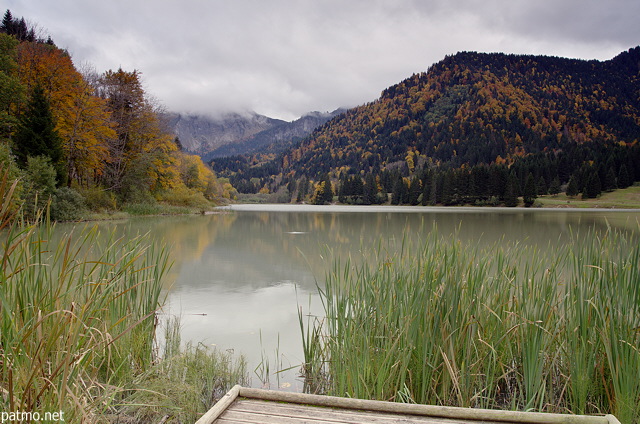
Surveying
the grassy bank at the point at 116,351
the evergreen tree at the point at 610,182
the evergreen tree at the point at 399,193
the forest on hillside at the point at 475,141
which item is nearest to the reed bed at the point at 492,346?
the grassy bank at the point at 116,351

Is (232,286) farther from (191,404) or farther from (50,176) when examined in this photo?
(50,176)

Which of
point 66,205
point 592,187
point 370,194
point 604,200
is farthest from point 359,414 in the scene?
point 370,194

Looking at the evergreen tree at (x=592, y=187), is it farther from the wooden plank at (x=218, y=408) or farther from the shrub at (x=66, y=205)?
the wooden plank at (x=218, y=408)

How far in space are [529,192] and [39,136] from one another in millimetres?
57710

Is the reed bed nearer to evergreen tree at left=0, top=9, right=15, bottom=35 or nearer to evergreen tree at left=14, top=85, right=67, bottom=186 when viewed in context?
evergreen tree at left=14, top=85, right=67, bottom=186

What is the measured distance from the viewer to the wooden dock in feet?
5.62

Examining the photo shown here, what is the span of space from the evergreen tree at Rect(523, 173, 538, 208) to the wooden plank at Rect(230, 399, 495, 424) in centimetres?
6144

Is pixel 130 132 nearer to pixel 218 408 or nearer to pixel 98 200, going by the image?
pixel 98 200

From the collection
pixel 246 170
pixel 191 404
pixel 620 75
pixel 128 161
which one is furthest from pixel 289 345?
pixel 620 75

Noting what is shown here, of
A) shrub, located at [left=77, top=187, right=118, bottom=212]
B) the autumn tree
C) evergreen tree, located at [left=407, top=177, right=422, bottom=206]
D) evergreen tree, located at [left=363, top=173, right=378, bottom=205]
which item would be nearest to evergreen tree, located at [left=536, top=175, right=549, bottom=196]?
evergreen tree, located at [left=407, top=177, right=422, bottom=206]

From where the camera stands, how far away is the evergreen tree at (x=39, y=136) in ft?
54.2

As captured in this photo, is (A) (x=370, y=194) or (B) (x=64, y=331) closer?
(B) (x=64, y=331)

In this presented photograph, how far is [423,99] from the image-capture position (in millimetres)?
140250

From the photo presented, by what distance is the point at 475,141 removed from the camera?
106 m
